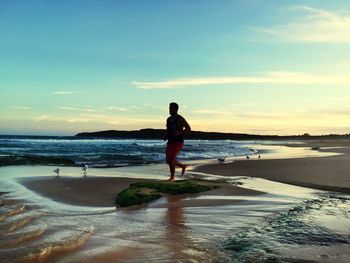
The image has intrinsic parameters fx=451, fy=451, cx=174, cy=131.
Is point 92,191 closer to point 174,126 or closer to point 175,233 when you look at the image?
point 174,126

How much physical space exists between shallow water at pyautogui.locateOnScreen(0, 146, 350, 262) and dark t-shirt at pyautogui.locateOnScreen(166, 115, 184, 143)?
3.47 metres

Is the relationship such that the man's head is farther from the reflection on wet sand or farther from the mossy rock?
the reflection on wet sand

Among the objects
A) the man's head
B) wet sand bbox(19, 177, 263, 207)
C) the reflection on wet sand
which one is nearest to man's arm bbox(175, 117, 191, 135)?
the man's head

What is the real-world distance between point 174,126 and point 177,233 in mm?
5752

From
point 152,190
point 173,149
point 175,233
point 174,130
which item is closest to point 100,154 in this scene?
point 173,149

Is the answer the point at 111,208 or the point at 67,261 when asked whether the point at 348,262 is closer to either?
the point at 67,261

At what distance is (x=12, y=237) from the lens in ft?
16.9

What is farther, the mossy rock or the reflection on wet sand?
the mossy rock

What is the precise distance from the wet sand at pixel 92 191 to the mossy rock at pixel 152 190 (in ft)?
0.74

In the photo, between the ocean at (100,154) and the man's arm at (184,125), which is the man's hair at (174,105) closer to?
the man's arm at (184,125)

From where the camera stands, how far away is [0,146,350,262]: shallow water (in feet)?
14.9

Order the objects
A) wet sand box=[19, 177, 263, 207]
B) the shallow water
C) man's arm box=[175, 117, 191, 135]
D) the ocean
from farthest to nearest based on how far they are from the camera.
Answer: the ocean
man's arm box=[175, 117, 191, 135]
wet sand box=[19, 177, 263, 207]
the shallow water

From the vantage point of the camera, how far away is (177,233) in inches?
217

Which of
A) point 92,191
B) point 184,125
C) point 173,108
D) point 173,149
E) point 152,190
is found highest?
point 173,108
